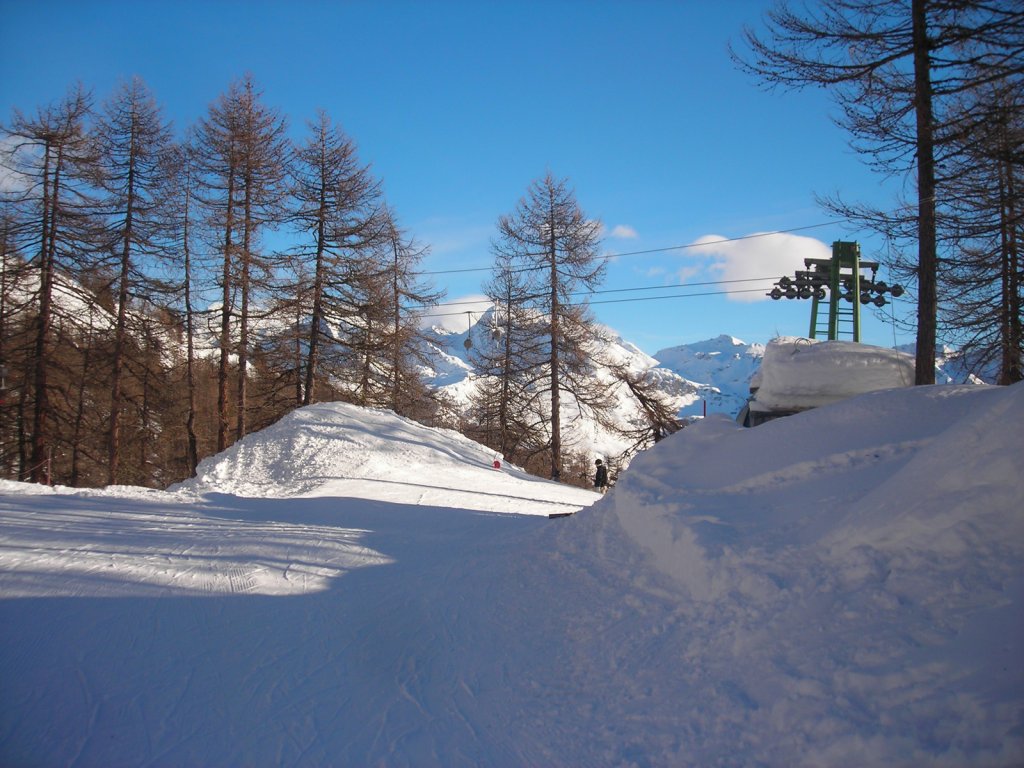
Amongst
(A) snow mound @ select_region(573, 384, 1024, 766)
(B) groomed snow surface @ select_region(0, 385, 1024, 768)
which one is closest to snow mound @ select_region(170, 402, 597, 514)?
(B) groomed snow surface @ select_region(0, 385, 1024, 768)

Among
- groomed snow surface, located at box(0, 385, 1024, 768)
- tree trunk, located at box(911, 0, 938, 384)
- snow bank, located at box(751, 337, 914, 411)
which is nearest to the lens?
groomed snow surface, located at box(0, 385, 1024, 768)

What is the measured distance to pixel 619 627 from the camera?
562 cm

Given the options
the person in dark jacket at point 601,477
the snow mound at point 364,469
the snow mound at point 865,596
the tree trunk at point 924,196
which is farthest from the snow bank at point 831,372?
the person in dark jacket at point 601,477

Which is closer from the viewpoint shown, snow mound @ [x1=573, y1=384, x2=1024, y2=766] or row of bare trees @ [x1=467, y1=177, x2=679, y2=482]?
snow mound @ [x1=573, y1=384, x2=1024, y2=766]

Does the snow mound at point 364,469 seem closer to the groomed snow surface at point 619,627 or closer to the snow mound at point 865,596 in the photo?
the groomed snow surface at point 619,627

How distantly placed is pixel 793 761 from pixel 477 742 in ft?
6.16

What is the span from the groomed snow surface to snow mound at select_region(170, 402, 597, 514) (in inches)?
212

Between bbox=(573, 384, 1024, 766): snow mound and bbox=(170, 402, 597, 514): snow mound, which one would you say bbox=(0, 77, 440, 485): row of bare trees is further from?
bbox=(573, 384, 1024, 766): snow mound

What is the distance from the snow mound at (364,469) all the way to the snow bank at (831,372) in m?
5.19

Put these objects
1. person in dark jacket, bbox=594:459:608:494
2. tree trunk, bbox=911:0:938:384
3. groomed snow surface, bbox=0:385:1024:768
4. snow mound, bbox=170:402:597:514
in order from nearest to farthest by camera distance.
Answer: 1. groomed snow surface, bbox=0:385:1024:768
2. tree trunk, bbox=911:0:938:384
3. snow mound, bbox=170:402:597:514
4. person in dark jacket, bbox=594:459:608:494

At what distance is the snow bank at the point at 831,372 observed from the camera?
12.5 meters

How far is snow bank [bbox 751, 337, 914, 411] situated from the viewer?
40.9 feet

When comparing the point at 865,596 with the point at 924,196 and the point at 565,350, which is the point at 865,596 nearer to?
the point at 924,196

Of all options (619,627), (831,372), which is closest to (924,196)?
(831,372)
